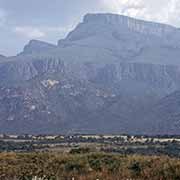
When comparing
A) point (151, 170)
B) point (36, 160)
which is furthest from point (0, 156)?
point (151, 170)

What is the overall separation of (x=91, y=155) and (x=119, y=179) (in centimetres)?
648

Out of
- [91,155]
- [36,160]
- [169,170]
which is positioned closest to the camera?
[169,170]

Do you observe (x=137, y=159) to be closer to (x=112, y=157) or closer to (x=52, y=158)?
(x=112, y=157)

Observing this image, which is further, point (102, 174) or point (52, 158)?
point (52, 158)

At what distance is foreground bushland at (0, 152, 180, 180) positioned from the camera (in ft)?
69.6

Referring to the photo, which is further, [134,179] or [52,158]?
[52,158]

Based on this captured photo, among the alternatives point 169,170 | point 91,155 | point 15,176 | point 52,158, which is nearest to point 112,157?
point 91,155

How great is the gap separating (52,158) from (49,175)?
443 cm

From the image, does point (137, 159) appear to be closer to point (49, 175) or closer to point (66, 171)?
point (66, 171)

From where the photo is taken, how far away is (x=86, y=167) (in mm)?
23359

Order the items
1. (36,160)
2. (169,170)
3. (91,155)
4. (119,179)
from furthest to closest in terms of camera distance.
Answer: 1. (91,155)
2. (36,160)
3. (169,170)
4. (119,179)

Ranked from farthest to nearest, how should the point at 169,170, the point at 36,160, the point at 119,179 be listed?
1. the point at 36,160
2. the point at 169,170
3. the point at 119,179

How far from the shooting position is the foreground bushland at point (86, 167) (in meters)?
21.2

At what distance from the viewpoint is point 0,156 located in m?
26.7
